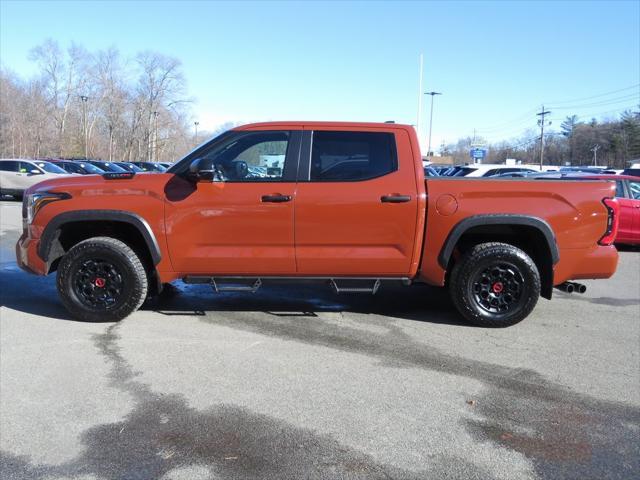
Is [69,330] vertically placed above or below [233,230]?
below

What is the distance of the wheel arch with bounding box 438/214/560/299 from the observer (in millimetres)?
5047

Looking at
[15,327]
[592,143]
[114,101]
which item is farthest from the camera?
[592,143]

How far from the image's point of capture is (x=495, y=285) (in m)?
5.30

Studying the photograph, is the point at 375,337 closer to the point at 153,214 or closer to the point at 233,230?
the point at 233,230

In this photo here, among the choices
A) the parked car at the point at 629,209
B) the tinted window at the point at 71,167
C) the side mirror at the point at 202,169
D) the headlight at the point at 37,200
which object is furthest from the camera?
the tinted window at the point at 71,167

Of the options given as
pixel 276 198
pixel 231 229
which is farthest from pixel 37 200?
pixel 276 198

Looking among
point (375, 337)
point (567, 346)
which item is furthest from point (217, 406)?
point (567, 346)

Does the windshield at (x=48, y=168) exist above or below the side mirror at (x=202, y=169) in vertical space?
above

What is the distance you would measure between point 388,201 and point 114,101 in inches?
3405

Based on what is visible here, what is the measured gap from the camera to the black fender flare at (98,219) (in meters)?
5.09

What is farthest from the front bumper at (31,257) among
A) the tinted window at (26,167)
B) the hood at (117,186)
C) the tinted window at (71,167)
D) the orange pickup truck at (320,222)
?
the tinted window at (71,167)

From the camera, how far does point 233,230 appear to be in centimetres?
508

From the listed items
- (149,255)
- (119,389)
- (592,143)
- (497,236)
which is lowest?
(119,389)

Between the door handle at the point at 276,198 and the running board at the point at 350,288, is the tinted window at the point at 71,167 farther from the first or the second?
the running board at the point at 350,288
